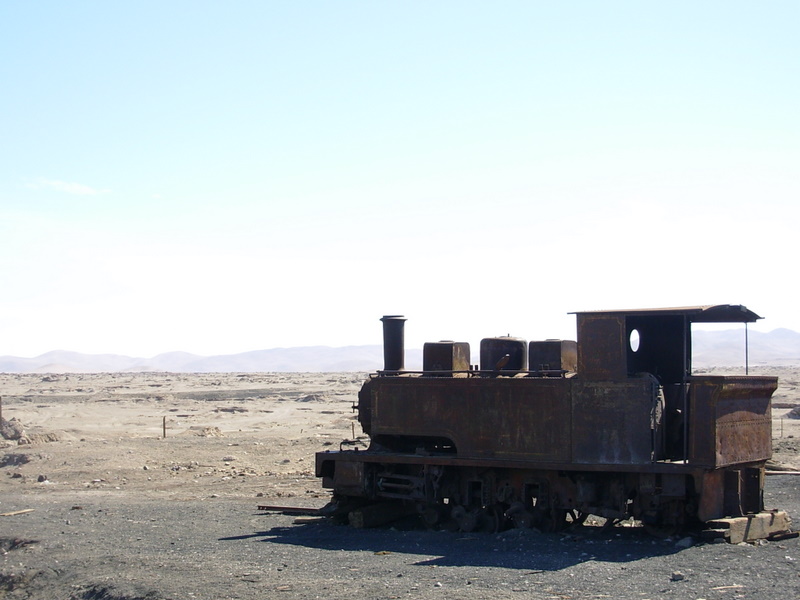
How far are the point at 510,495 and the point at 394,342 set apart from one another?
322cm

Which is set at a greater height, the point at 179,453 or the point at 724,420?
the point at 724,420

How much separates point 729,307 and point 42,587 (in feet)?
29.6

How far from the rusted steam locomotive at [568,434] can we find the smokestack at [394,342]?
1.80 ft

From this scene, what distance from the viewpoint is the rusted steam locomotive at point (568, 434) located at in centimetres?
1140

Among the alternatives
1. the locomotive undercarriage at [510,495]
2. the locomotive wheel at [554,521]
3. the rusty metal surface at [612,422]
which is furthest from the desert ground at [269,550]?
the rusty metal surface at [612,422]

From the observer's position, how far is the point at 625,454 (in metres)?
11.5

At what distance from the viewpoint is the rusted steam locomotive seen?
11398mm

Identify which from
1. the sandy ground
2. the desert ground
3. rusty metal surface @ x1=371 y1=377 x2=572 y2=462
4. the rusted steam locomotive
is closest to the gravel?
the desert ground

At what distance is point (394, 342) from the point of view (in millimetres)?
14547

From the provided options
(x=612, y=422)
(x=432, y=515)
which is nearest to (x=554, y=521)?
(x=612, y=422)

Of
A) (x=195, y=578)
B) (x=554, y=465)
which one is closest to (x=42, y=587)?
(x=195, y=578)

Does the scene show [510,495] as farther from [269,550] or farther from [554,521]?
[269,550]

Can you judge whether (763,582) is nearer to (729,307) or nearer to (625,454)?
(625,454)

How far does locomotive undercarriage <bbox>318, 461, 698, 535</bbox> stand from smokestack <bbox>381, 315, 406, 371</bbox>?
1660mm
